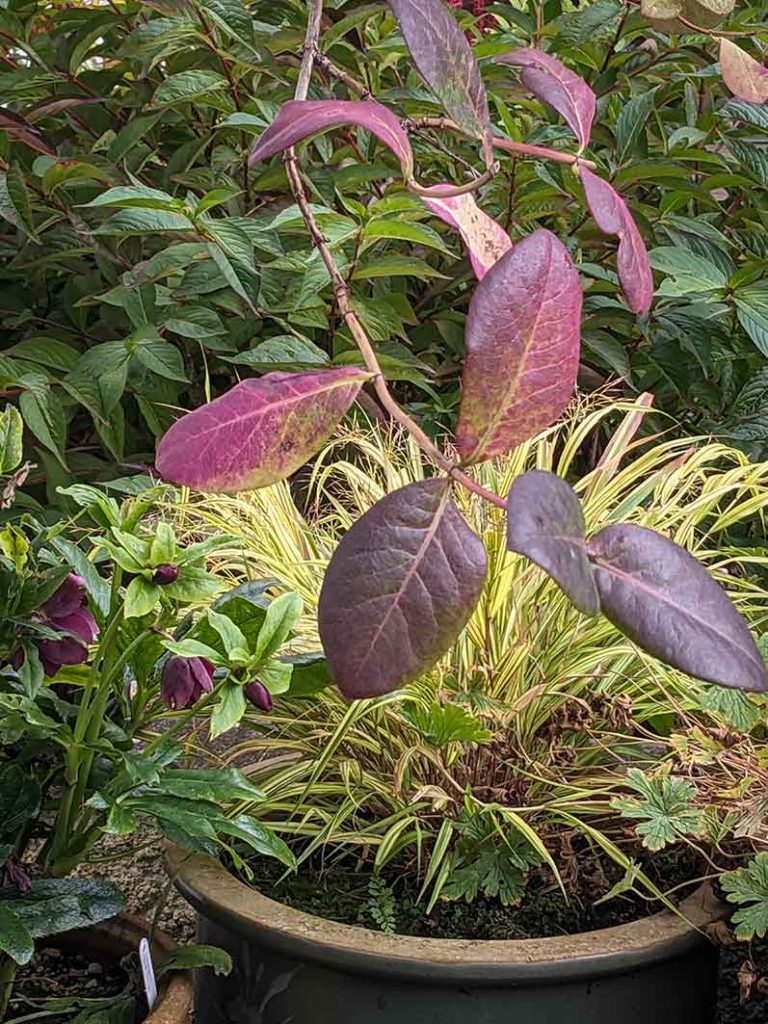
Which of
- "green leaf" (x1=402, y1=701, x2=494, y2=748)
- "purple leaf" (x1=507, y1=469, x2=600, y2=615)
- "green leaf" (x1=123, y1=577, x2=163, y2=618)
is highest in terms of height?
"purple leaf" (x1=507, y1=469, x2=600, y2=615)

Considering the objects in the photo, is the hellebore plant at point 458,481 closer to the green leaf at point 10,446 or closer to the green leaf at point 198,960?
the green leaf at point 10,446

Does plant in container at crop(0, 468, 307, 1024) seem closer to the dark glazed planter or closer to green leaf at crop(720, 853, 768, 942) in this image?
the dark glazed planter

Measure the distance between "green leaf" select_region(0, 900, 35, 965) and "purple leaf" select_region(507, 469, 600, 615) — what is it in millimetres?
485

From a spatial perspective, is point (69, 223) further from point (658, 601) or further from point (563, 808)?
point (658, 601)

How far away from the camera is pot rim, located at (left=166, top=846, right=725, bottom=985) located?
2.88 ft

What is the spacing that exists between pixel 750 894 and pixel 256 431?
0.63 meters

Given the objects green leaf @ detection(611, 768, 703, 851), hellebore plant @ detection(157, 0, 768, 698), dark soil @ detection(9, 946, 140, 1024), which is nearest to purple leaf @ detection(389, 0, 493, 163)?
hellebore plant @ detection(157, 0, 768, 698)

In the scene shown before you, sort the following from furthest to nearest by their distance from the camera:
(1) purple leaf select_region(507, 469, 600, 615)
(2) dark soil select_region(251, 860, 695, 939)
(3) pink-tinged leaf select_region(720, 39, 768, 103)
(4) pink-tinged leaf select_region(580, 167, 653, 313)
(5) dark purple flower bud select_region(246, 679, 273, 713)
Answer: (2) dark soil select_region(251, 860, 695, 939)
(5) dark purple flower bud select_region(246, 679, 273, 713)
(3) pink-tinged leaf select_region(720, 39, 768, 103)
(4) pink-tinged leaf select_region(580, 167, 653, 313)
(1) purple leaf select_region(507, 469, 600, 615)

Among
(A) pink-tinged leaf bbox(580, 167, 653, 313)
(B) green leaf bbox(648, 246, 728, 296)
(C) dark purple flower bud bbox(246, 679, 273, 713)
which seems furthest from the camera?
(B) green leaf bbox(648, 246, 728, 296)

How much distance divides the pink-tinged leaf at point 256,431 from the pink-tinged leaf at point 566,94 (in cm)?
21

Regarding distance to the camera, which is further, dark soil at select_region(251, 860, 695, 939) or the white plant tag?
dark soil at select_region(251, 860, 695, 939)

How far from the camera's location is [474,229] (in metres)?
0.61

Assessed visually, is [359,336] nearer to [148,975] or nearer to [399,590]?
[399,590]

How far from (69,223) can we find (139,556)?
88 centimetres
